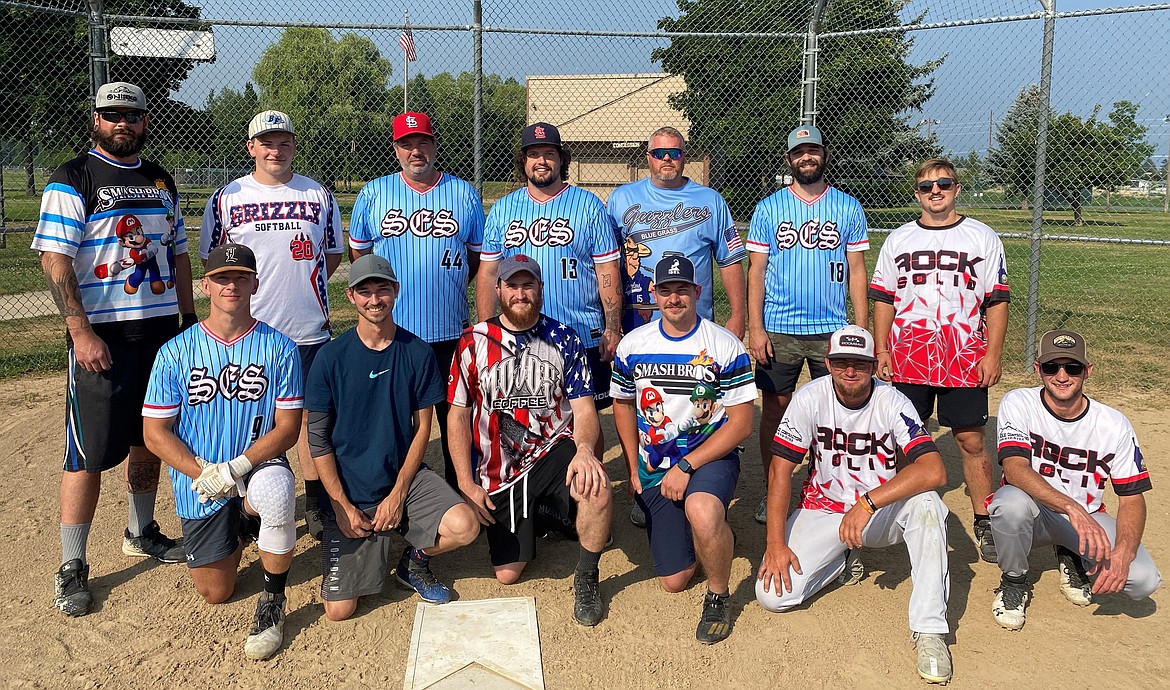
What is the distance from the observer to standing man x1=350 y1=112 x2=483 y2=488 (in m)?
4.61

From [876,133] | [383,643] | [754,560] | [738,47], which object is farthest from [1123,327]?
[383,643]

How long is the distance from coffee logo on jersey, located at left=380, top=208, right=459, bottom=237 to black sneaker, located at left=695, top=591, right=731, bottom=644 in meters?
2.33

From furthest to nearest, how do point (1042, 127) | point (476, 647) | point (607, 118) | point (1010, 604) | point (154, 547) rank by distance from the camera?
point (607, 118), point (1042, 127), point (154, 547), point (1010, 604), point (476, 647)

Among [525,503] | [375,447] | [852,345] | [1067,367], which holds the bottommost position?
[525,503]

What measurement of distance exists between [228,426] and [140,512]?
0.99 m

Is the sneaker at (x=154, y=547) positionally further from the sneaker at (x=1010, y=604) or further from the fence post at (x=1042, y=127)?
the fence post at (x=1042, y=127)

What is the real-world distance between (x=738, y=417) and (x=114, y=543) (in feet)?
10.8

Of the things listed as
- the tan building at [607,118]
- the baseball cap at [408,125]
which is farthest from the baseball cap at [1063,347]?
the tan building at [607,118]

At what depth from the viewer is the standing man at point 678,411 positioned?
3943mm

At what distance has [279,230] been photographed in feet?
14.4

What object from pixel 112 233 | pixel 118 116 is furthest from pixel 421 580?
pixel 118 116

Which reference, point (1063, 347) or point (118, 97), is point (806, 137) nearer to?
point (1063, 347)

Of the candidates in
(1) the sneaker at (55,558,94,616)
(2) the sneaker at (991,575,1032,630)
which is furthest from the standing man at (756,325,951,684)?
(1) the sneaker at (55,558,94,616)

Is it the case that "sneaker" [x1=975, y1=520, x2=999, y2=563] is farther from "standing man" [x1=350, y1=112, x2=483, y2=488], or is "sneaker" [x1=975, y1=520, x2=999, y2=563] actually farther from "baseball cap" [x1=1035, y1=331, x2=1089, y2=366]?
"standing man" [x1=350, y1=112, x2=483, y2=488]
